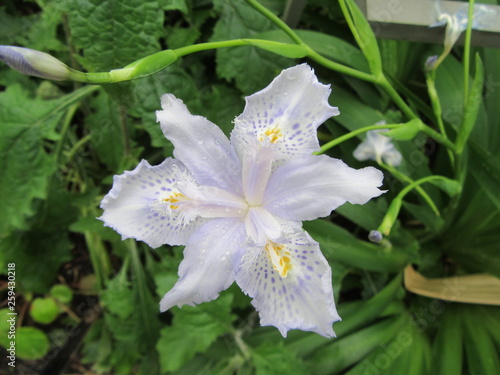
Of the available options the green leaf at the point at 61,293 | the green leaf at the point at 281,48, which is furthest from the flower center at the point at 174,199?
the green leaf at the point at 61,293

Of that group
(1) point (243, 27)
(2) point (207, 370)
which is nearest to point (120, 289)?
(2) point (207, 370)

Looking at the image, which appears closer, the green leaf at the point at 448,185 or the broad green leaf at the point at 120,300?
the green leaf at the point at 448,185

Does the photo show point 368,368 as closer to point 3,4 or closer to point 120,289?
point 120,289

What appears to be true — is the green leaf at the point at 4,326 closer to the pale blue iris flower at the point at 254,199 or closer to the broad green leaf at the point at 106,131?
the broad green leaf at the point at 106,131

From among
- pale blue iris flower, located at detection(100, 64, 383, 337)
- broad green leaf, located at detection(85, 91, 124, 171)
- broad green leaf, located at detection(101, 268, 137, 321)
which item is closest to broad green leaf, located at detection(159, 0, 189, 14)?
pale blue iris flower, located at detection(100, 64, 383, 337)

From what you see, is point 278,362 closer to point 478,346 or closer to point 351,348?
point 351,348

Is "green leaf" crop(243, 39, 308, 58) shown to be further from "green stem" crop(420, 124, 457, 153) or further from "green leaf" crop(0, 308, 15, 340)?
"green leaf" crop(0, 308, 15, 340)
